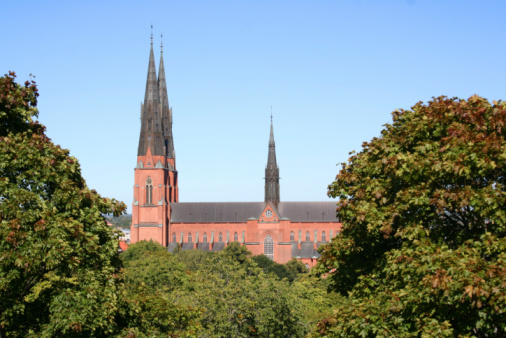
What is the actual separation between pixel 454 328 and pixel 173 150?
315 feet

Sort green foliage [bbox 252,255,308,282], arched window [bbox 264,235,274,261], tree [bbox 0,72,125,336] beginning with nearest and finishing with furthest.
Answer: tree [bbox 0,72,125,336]
green foliage [bbox 252,255,308,282]
arched window [bbox 264,235,274,261]

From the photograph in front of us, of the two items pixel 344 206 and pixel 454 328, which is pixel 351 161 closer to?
pixel 344 206

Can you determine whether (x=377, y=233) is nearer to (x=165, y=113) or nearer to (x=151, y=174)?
(x=151, y=174)

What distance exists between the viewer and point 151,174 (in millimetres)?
101938

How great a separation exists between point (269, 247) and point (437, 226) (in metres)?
89.3

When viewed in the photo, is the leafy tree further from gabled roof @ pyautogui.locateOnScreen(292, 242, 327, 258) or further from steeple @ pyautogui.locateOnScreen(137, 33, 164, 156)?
steeple @ pyautogui.locateOnScreen(137, 33, 164, 156)

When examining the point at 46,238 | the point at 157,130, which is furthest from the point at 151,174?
the point at 46,238

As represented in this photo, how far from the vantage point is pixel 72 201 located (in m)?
17.0

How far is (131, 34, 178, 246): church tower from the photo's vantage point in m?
101

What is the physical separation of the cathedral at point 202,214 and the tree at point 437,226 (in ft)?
278

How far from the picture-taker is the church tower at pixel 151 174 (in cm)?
10081

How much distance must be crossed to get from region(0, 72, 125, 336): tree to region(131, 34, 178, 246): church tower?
83.2 meters

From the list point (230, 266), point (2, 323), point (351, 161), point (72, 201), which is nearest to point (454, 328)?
point (351, 161)

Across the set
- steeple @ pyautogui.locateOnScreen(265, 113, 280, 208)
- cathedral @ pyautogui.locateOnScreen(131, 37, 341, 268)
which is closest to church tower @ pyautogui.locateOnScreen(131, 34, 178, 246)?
cathedral @ pyautogui.locateOnScreen(131, 37, 341, 268)
